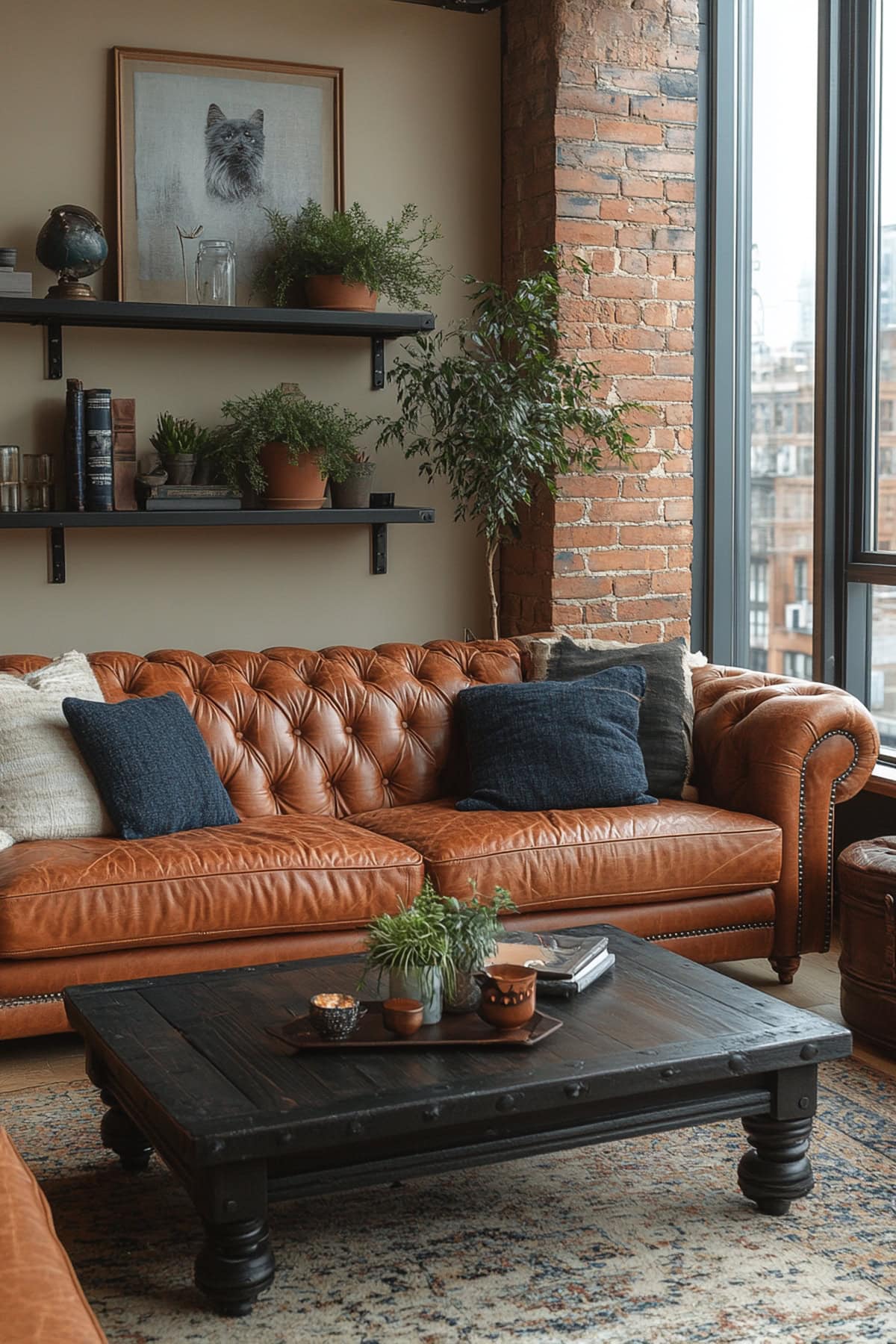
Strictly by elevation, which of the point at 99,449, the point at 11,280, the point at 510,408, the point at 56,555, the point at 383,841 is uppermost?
the point at 11,280

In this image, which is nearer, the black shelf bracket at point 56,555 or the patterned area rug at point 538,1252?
the patterned area rug at point 538,1252

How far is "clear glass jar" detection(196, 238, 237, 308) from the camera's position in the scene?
14.7 ft

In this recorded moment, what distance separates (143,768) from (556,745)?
41.9 inches

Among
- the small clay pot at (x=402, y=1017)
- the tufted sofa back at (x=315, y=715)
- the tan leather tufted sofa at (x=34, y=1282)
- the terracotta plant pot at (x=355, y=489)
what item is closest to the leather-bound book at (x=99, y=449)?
the tufted sofa back at (x=315, y=715)

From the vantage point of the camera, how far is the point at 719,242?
16.8ft

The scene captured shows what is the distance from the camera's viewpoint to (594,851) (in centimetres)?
353

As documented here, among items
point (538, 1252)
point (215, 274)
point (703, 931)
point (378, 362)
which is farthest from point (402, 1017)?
point (378, 362)

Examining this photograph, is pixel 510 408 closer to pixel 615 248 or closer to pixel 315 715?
pixel 615 248

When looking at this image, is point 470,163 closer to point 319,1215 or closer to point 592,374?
point 592,374

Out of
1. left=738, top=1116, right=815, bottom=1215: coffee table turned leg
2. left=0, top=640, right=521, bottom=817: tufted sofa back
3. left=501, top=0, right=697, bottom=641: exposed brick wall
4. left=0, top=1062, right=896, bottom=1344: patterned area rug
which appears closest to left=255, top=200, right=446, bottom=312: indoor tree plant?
left=501, top=0, right=697, bottom=641: exposed brick wall

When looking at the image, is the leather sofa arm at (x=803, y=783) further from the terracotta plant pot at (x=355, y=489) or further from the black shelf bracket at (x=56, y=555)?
the black shelf bracket at (x=56, y=555)

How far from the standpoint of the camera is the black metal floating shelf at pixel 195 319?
419 cm

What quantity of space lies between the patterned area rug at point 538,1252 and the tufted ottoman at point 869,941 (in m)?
0.49

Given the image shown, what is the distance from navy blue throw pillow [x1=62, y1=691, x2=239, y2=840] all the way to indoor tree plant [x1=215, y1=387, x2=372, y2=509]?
1.10 m
